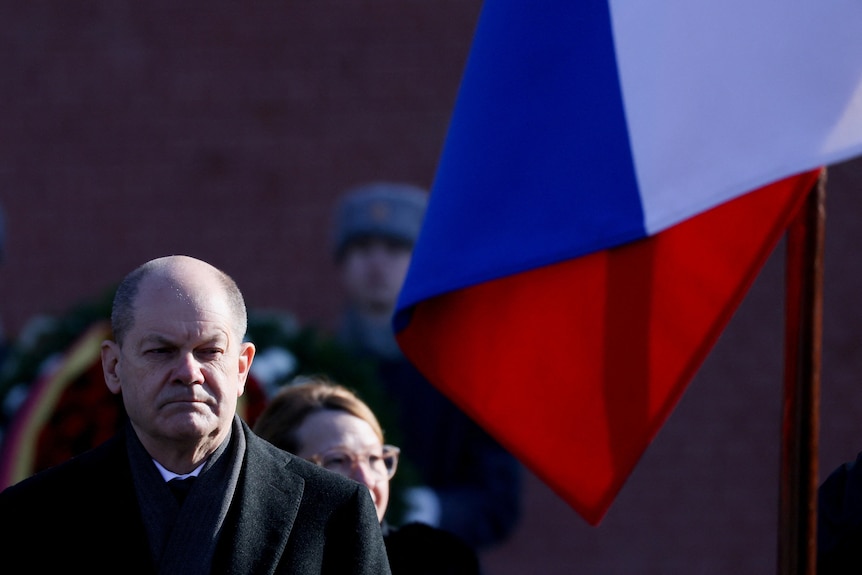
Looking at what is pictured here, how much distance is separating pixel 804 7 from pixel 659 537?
3992 mm

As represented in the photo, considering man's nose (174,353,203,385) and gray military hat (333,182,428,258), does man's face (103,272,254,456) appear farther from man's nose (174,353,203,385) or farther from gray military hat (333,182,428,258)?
gray military hat (333,182,428,258)

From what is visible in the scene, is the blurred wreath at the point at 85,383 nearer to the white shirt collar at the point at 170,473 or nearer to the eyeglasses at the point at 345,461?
the eyeglasses at the point at 345,461

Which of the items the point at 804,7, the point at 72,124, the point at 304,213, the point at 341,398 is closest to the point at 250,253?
the point at 304,213

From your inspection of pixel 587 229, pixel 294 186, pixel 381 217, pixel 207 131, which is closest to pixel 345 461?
pixel 587 229

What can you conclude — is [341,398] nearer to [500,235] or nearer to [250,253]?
[500,235]

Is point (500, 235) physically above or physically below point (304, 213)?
above

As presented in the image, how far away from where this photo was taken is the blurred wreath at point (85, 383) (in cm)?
363

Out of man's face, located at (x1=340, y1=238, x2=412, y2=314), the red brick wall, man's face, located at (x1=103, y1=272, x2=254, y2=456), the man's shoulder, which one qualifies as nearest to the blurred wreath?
man's face, located at (x1=340, y1=238, x2=412, y2=314)

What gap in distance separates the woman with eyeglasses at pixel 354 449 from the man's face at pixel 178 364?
0.87m

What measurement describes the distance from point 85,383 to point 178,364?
169 cm

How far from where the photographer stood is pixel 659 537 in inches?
252

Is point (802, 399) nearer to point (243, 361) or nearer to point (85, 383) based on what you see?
point (243, 361)

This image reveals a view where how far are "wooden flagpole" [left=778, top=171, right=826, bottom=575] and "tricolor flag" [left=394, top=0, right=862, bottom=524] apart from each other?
13cm

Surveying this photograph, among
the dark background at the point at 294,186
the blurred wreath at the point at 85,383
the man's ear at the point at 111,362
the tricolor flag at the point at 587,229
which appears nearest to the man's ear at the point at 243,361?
the man's ear at the point at 111,362
